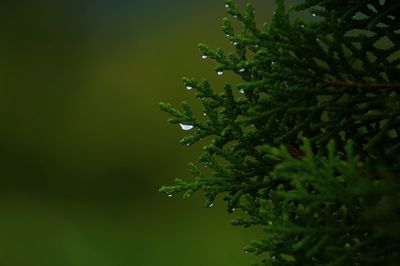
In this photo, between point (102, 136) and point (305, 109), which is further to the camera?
point (102, 136)

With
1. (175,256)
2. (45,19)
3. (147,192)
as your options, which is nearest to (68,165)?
(147,192)

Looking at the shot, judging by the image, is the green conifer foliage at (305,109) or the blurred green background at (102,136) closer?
the green conifer foliage at (305,109)

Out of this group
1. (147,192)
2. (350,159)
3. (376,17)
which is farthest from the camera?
(147,192)

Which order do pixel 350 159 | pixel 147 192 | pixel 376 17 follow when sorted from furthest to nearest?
pixel 147 192 < pixel 376 17 < pixel 350 159

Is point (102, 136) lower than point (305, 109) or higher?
higher

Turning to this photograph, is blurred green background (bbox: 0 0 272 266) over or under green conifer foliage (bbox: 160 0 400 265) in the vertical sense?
over

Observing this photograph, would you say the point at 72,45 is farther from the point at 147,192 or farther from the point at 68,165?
the point at 147,192

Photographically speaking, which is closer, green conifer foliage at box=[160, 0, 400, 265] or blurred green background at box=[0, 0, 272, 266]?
green conifer foliage at box=[160, 0, 400, 265]

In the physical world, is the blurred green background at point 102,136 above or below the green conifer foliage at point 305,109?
above
